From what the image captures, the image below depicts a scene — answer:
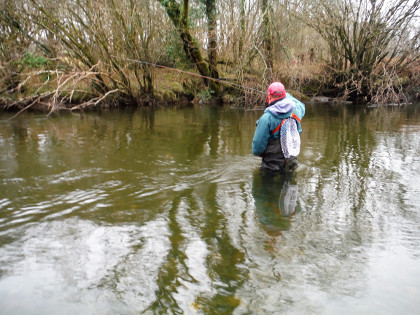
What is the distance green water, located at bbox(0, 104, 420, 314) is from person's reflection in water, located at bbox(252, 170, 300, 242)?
0.02 metres

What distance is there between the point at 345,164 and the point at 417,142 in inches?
123

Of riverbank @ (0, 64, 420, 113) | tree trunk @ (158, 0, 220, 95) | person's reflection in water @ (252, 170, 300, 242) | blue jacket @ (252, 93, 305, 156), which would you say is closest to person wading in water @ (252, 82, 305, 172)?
blue jacket @ (252, 93, 305, 156)

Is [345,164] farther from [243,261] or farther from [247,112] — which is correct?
[247,112]

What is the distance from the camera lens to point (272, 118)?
5594mm

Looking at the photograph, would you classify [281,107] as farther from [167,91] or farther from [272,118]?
[167,91]

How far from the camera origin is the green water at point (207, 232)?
294cm

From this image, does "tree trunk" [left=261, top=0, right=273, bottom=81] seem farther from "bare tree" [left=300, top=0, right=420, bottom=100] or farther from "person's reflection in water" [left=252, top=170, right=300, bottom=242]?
"person's reflection in water" [left=252, top=170, right=300, bottom=242]

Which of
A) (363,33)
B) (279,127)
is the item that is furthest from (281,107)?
(363,33)

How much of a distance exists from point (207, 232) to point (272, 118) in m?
2.34

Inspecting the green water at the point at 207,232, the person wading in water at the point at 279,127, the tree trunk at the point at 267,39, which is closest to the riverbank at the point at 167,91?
the tree trunk at the point at 267,39

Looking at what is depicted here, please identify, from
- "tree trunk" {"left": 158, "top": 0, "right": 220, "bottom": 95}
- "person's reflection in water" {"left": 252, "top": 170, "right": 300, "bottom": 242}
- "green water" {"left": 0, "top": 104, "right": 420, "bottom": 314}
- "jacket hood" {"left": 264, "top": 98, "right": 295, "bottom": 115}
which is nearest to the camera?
"green water" {"left": 0, "top": 104, "right": 420, "bottom": 314}

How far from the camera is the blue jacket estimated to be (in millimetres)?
5539

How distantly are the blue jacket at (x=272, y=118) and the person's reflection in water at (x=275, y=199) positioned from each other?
56cm

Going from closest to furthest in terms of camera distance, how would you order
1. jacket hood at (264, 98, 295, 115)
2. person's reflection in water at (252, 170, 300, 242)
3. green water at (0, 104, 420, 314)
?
green water at (0, 104, 420, 314), person's reflection in water at (252, 170, 300, 242), jacket hood at (264, 98, 295, 115)
